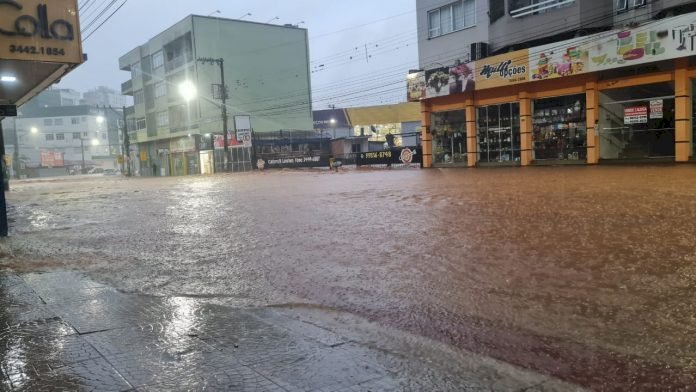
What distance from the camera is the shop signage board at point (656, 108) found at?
2251cm

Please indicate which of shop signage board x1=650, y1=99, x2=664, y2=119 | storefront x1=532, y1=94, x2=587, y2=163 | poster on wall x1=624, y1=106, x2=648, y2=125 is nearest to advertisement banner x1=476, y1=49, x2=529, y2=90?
storefront x1=532, y1=94, x2=587, y2=163

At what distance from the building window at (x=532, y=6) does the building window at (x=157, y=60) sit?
45.9 metres

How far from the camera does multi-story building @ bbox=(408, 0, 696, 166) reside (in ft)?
72.2

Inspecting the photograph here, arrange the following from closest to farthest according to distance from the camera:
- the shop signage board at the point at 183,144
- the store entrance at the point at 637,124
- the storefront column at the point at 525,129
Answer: the store entrance at the point at 637,124 → the storefront column at the point at 525,129 → the shop signage board at the point at 183,144

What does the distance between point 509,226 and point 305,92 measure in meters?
54.3

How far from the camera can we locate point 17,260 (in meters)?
7.96

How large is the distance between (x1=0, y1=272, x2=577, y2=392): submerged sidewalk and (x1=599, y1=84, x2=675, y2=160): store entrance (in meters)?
23.0

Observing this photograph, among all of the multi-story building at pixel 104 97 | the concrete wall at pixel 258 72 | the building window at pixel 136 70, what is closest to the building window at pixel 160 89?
the building window at pixel 136 70

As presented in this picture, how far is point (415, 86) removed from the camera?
31.9 metres

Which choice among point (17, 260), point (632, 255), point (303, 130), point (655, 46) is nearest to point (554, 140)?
point (655, 46)

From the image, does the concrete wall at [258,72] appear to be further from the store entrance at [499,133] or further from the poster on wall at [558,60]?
the poster on wall at [558,60]

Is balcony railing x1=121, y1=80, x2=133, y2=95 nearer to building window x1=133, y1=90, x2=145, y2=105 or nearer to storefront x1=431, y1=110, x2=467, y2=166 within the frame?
building window x1=133, y1=90, x2=145, y2=105

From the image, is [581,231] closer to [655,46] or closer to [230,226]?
[230,226]

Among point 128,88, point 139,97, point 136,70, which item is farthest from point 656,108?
point 128,88
